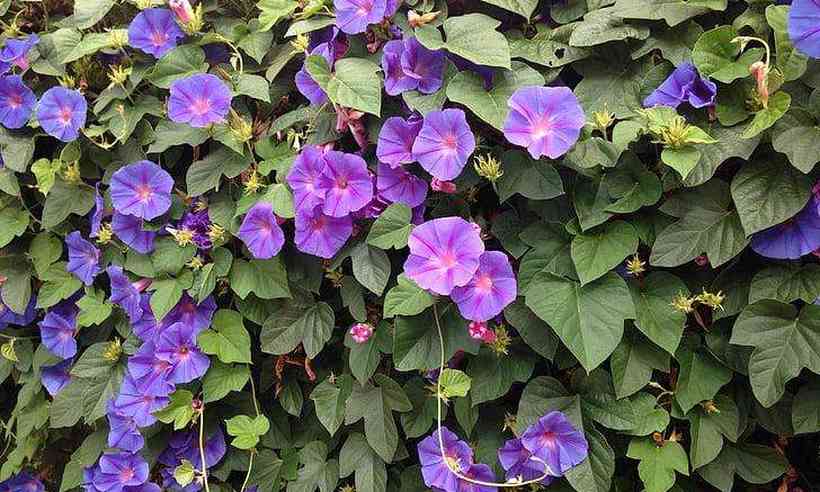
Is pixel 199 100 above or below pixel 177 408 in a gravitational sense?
above

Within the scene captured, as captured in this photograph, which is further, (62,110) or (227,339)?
(62,110)

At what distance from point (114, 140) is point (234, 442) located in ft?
2.83

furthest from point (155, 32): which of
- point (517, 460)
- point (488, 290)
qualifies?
point (517, 460)

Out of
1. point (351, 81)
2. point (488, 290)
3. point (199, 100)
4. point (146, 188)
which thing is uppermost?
point (351, 81)

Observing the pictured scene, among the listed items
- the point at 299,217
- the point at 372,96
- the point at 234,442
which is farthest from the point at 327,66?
the point at 234,442

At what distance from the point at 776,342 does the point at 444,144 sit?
0.70 m

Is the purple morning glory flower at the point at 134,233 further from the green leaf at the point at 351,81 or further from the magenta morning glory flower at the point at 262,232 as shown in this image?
the green leaf at the point at 351,81

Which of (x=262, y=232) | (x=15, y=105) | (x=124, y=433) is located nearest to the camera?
(x=262, y=232)

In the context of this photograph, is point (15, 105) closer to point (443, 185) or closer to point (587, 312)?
point (443, 185)

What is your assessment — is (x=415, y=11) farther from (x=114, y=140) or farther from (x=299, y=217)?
(x=114, y=140)

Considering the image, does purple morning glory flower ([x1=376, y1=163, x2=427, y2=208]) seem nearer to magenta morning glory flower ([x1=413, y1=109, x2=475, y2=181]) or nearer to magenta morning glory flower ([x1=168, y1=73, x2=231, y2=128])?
magenta morning glory flower ([x1=413, y1=109, x2=475, y2=181])

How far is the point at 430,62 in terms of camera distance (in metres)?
1.46

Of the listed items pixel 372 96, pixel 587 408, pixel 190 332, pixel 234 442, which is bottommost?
pixel 234 442

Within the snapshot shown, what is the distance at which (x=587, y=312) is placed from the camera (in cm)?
131
